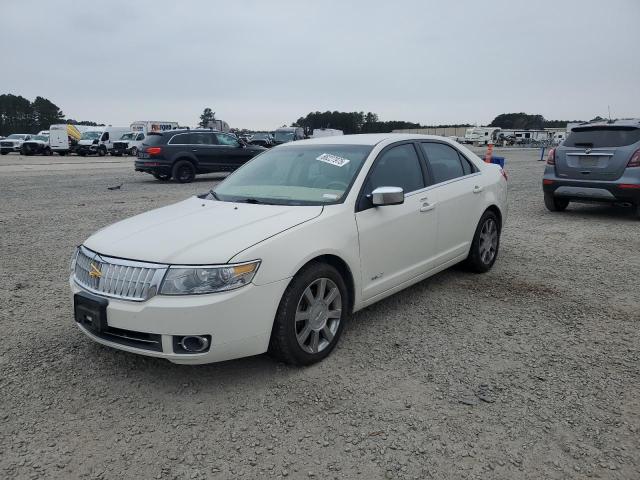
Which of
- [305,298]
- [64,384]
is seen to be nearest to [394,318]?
[305,298]

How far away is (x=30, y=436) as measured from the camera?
274 centimetres

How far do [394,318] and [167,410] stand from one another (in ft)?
6.80

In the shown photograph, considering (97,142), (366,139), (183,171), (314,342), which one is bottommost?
(314,342)

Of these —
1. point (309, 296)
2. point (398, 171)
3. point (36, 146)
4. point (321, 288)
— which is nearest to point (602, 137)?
point (398, 171)

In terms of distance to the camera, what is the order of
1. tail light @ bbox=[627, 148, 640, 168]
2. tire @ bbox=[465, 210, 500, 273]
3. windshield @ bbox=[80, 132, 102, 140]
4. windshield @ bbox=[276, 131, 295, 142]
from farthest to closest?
windshield @ bbox=[80, 132, 102, 140], windshield @ bbox=[276, 131, 295, 142], tail light @ bbox=[627, 148, 640, 168], tire @ bbox=[465, 210, 500, 273]

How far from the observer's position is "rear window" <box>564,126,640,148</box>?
332 inches

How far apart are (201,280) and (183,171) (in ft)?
46.0

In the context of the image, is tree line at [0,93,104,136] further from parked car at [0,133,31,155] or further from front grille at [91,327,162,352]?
front grille at [91,327,162,352]

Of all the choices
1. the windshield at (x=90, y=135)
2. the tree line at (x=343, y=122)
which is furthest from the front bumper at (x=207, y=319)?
the tree line at (x=343, y=122)

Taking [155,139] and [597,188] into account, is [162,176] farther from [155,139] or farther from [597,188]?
[597,188]

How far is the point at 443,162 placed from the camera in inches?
197

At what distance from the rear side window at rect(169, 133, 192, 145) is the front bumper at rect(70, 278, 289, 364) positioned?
13911 mm

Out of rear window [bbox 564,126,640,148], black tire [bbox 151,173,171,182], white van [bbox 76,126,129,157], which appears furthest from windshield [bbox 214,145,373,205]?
white van [bbox 76,126,129,157]

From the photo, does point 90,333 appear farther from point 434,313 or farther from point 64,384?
point 434,313
